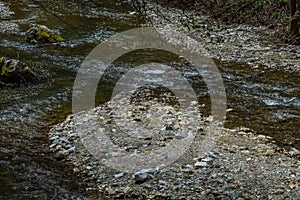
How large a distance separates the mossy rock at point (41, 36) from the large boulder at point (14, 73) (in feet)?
10.5

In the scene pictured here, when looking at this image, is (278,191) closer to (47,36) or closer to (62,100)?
(62,100)

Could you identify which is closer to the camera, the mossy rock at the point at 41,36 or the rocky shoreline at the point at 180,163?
the rocky shoreline at the point at 180,163

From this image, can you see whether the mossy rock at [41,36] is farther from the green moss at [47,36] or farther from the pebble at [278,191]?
the pebble at [278,191]

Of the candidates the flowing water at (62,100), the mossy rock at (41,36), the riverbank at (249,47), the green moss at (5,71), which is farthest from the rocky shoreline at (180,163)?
the mossy rock at (41,36)

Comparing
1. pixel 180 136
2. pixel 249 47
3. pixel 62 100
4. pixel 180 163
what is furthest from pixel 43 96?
pixel 249 47

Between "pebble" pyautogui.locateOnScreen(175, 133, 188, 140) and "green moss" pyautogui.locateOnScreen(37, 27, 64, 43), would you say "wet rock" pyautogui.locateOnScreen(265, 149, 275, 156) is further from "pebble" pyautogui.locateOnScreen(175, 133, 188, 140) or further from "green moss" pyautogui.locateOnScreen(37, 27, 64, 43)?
"green moss" pyautogui.locateOnScreen(37, 27, 64, 43)

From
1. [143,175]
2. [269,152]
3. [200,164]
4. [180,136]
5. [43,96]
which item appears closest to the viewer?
[143,175]

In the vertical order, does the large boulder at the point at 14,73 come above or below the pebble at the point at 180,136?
above

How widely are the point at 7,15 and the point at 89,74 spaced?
7691mm

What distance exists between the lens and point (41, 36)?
12703mm

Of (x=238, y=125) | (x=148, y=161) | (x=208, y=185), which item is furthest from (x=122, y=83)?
(x=208, y=185)

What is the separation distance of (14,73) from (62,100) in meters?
1.52

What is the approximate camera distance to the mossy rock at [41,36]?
12.7m

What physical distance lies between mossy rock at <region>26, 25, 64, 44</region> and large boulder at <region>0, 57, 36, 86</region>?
320 cm
